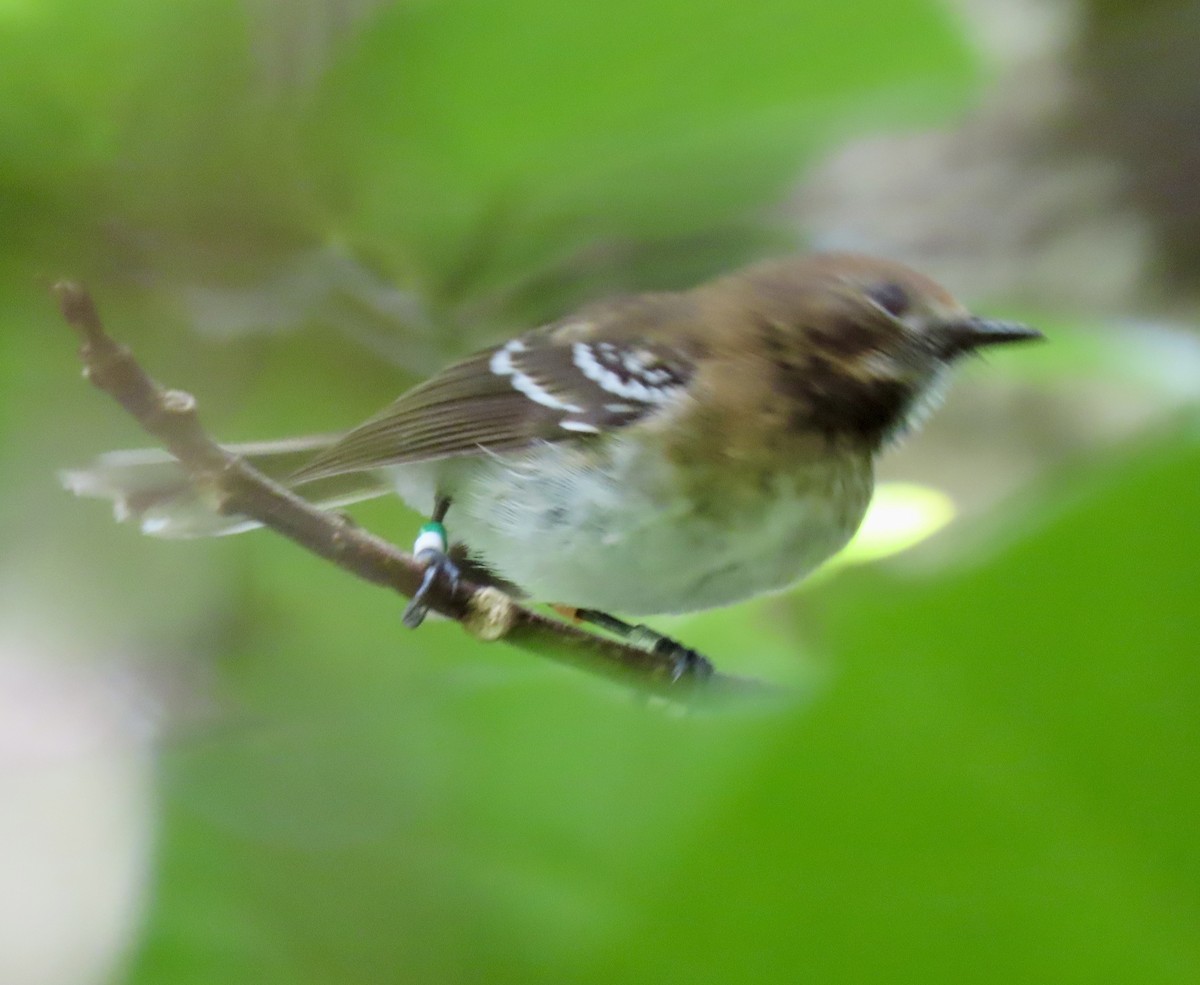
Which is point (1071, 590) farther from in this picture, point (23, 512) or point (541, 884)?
point (23, 512)

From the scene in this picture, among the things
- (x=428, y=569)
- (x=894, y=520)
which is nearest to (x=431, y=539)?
(x=428, y=569)

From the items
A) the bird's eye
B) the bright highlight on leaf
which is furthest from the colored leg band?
the bird's eye

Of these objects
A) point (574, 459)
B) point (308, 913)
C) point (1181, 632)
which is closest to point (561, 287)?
point (574, 459)

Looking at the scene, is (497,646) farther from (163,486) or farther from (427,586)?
(163,486)

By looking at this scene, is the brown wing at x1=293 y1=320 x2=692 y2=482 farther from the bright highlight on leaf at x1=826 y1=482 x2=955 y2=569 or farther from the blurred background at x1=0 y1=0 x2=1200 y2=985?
the bright highlight on leaf at x1=826 y1=482 x2=955 y2=569

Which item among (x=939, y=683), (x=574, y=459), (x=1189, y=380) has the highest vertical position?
(x=939, y=683)

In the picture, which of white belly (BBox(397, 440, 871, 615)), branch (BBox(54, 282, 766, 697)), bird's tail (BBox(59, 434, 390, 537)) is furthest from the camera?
white belly (BBox(397, 440, 871, 615))
